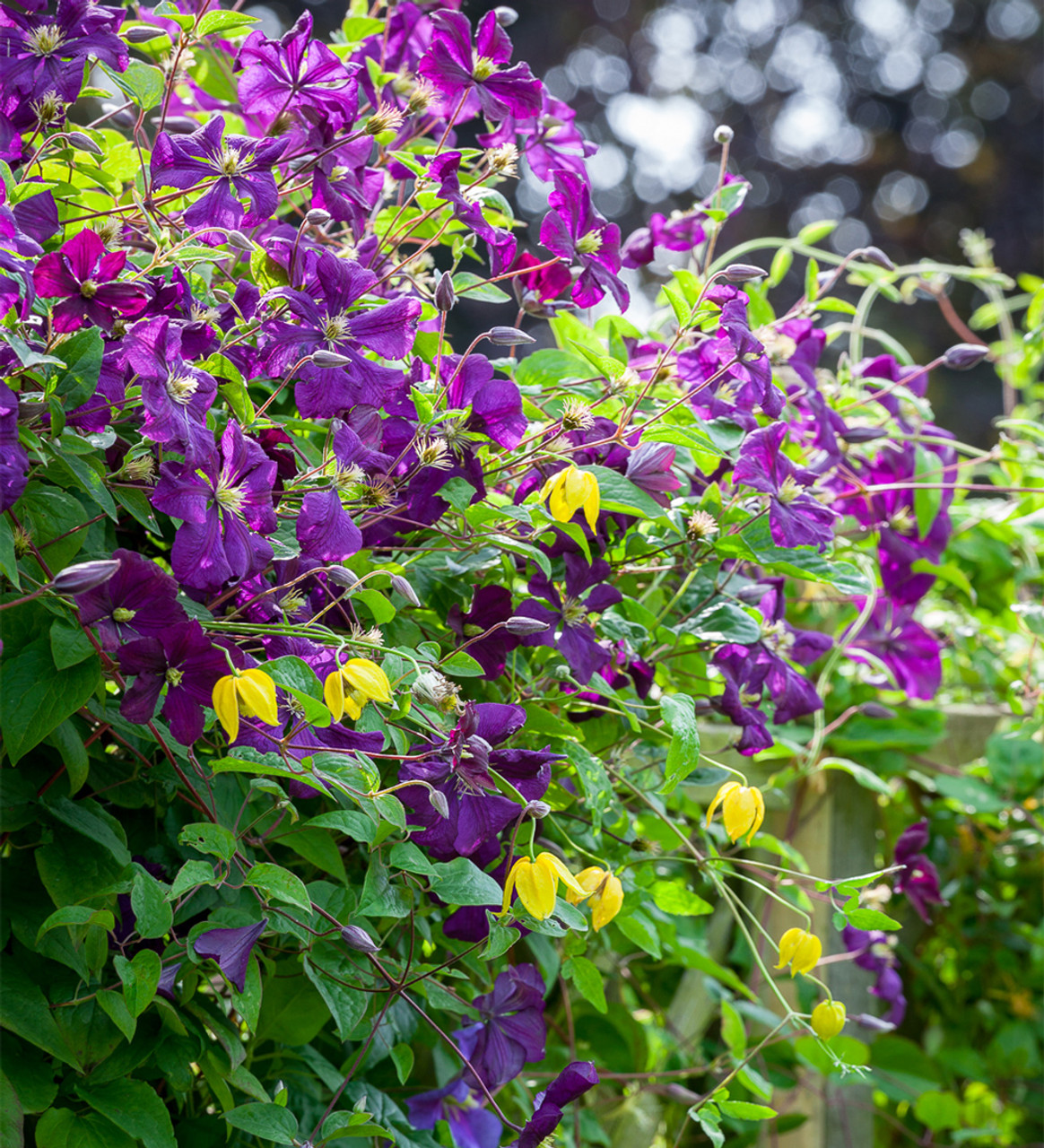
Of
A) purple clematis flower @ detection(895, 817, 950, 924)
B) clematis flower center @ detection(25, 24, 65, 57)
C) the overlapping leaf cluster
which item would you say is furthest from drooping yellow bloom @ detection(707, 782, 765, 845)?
clematis flower center @ detection(25, 24, 65, 57)

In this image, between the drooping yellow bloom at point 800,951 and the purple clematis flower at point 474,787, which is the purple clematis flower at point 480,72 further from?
the drooping yellow bloom at point 800,951

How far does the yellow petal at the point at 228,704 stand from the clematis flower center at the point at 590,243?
397 millimetres

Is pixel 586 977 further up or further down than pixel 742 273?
further down

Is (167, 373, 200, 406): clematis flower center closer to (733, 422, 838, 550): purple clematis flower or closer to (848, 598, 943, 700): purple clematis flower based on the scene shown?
(733, 422, 838, 550): purple clematis flower

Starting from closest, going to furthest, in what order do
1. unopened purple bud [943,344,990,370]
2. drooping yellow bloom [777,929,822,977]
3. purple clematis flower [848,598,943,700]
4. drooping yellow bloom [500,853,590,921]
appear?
drooping yellow bloom [500,853,590,921] < drooping yellow bloom [777,929,822,977] < unopened purple bud [943,344,990,370] < purple clematis flower [848,598,943,700]

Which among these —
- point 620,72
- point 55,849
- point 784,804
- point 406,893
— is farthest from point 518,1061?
point 620,72

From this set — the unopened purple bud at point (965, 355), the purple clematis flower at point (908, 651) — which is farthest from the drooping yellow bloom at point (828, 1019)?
the unopened purple bud at point (965, 355)

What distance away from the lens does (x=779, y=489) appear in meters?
0.71

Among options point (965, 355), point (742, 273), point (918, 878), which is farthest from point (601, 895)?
point (965, 355)

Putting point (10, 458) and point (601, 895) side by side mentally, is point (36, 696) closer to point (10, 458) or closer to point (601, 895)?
point (10, 458)

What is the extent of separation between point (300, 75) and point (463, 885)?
50 cm

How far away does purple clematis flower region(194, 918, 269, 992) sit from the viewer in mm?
537

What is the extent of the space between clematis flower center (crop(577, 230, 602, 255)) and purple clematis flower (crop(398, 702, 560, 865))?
0.33m

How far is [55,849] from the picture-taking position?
0.57m
